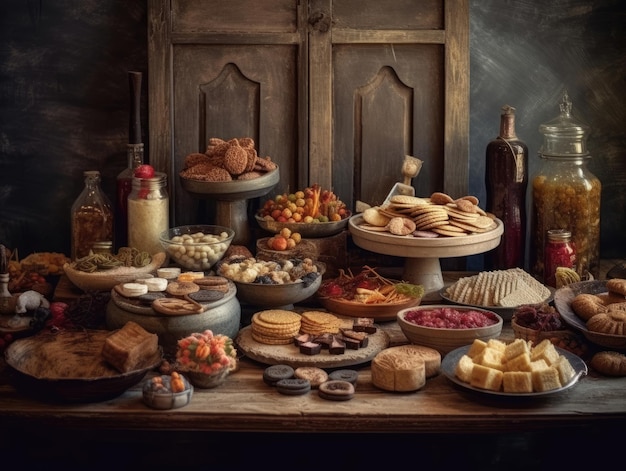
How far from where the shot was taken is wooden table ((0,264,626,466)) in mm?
3381

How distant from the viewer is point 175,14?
4719mm

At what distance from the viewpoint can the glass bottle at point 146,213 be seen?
177 inches

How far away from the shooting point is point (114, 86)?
15.9 feet

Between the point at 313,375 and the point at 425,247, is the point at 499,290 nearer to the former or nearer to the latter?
the point at 425,247

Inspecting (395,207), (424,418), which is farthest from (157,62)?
(424,418)

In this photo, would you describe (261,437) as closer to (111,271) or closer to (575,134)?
(111,271)

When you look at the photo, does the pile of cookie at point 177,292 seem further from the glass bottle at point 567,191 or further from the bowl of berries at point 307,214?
the glass bottle at point 567,191

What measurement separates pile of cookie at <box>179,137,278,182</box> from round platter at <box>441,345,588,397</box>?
4.29 ft

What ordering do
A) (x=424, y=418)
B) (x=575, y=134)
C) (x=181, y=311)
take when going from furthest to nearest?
(x=575, y=134) < (x=181, y=311) < (x=424, y=418)

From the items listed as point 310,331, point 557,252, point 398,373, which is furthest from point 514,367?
point 557,252

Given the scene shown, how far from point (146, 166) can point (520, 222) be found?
1727 millimetres

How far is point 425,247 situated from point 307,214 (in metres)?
0.61

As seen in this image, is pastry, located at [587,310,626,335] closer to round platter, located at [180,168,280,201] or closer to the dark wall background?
the dark wall background

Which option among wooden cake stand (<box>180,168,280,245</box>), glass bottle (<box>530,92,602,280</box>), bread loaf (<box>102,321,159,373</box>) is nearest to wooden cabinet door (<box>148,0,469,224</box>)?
wooden cake stand (<box>180,168,280,245</box>)
